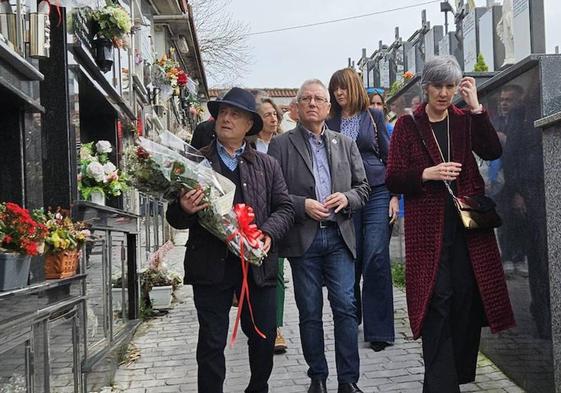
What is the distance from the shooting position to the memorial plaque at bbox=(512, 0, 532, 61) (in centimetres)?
927

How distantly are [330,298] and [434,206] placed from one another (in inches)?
36.7

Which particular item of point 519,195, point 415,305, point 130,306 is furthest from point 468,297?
point 130,306

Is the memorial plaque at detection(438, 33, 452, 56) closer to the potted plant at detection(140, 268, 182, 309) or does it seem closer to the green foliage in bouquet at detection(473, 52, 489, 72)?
the green foliage in bouquet at detection(473, 52, 489, 72)

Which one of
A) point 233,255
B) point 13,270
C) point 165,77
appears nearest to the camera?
point 13,270

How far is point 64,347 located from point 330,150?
205cm

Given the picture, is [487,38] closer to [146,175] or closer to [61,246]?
[146,175]

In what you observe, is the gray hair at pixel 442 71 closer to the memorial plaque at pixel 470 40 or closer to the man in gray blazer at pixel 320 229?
the man in gray blazer at pixel 320 229

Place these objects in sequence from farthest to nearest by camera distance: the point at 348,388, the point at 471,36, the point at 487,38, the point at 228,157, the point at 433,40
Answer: the point at 433,40 → the point at 471,36 → the point at 487,38 → the point at 348,388 → the point at 228,157

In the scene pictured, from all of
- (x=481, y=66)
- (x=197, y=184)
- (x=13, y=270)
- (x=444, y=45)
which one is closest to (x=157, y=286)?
(x=197, y=184)

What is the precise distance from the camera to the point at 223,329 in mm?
3914

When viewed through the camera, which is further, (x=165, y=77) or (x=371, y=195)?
(x=165, y=77)

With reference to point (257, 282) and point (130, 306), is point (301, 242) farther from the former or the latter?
point (130, 306)

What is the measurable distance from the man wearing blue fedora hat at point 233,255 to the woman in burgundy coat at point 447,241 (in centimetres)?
77

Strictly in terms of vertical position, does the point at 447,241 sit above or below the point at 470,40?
below
